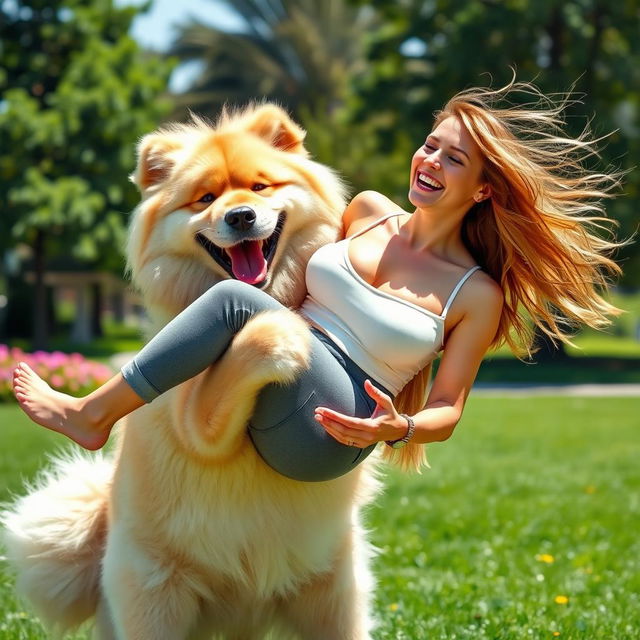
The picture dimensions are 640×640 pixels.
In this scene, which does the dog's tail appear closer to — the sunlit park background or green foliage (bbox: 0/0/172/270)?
the sunlit park background

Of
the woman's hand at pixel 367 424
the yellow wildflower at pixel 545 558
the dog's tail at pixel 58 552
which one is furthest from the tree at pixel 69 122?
the woman's hand at pixel 367 424

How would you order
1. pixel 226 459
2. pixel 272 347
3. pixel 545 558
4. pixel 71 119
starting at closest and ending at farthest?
pixel 272 347 → pixel 226 459 → pixel 545 558 → pixel 71 119

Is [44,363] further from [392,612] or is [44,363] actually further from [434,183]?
[434,183]

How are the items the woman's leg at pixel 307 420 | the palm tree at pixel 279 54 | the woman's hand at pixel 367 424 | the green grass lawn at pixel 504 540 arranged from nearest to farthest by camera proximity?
the woman's hand at pixel 367 424 < the woman's leg at pixel 307 420 < the green grass lawn at pixel 504 540 < the palm tree at pixel 279 54

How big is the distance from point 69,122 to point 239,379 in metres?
20.9

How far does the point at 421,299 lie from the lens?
300 cm

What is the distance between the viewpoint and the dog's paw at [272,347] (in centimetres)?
268

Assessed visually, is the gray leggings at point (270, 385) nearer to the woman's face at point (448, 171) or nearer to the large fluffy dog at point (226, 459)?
the large fluffy dog at point (226, 459)

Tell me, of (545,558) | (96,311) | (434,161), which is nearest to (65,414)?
(434,161)

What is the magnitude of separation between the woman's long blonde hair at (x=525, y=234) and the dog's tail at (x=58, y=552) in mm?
1232

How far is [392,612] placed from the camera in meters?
4.36

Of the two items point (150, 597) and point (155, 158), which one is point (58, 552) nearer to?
point (150, 597)

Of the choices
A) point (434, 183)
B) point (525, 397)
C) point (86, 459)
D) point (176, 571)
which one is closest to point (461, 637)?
point (176, 571)

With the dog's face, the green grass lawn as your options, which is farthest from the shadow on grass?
the dog's face
